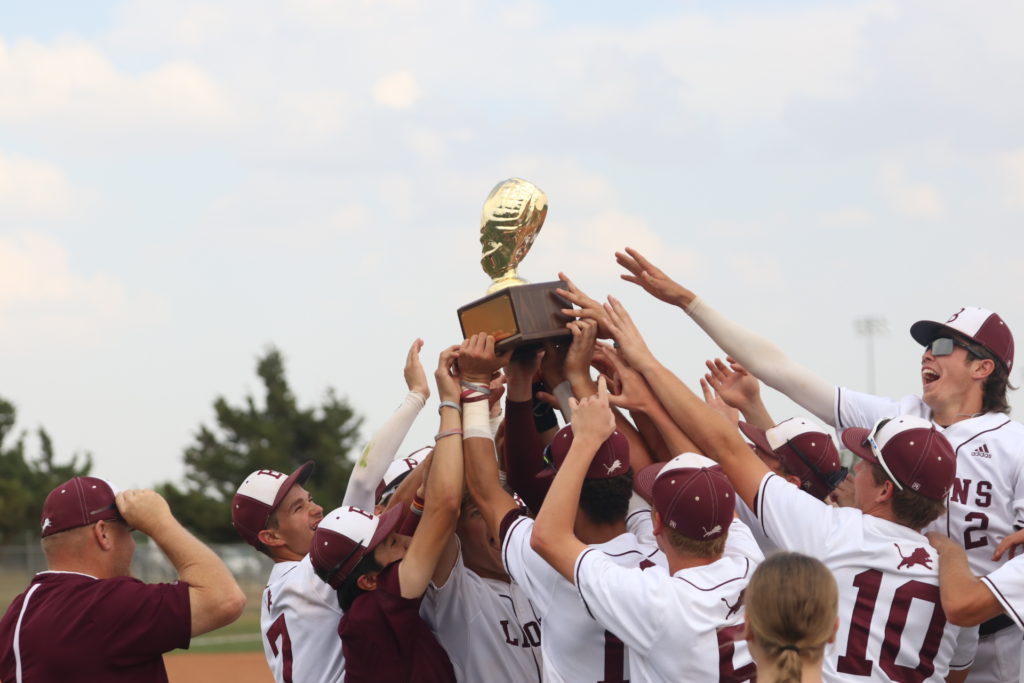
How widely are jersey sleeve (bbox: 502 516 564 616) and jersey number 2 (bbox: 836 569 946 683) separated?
3.60ft

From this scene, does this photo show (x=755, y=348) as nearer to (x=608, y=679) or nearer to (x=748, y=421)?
(x=748, y=421)

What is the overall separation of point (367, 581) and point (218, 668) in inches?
632

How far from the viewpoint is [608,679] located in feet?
14.4

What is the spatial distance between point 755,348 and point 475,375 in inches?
51.1

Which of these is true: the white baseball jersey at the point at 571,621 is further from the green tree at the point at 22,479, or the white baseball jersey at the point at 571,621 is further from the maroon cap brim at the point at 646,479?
the green tree at the point at 22,479

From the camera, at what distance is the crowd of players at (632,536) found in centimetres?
404

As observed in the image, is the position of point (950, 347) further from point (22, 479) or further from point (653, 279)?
point (22, 479)

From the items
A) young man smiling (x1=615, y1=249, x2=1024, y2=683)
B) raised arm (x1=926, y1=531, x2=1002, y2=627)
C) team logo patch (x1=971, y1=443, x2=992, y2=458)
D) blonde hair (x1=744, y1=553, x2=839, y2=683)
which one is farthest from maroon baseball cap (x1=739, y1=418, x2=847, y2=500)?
blonde hair (x1=744, y1=553, x2=839, y2=683)

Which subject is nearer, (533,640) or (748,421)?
(533,640)

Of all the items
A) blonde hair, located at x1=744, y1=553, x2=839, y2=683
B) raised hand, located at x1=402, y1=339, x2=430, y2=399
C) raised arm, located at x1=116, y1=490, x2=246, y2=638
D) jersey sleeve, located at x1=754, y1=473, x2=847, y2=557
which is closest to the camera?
blonde hair, located at x1=744, y1=553, x2=839, y2=683

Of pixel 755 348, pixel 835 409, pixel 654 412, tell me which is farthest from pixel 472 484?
pixel 835 409

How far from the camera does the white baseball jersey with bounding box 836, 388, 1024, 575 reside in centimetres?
506

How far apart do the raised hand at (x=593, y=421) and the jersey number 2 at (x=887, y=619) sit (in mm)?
1073

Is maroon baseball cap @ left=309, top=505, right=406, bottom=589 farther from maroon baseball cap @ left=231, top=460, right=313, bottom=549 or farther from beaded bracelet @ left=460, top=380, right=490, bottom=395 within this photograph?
maroon baseball cap @ left=231, top=460, right=313, bottom=549
